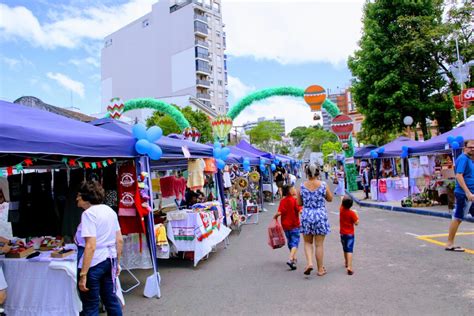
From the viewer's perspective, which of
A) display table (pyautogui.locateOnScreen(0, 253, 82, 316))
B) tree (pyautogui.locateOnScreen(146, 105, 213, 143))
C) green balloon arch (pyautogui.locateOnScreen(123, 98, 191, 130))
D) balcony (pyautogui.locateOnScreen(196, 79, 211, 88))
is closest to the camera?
display table (pyautogui.locateOnScreen(0, 253, 82, 316))

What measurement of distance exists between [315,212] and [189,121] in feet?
105

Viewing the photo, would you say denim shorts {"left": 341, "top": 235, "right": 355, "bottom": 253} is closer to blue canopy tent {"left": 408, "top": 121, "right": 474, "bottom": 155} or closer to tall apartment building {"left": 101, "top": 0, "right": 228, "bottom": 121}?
blue canopy tent {"left": 408, "top": 121, "right": 474, "bottom": 155}

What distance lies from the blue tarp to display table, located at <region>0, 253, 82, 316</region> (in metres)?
1.26

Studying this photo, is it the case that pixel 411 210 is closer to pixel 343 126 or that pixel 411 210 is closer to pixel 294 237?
pixel 294 237

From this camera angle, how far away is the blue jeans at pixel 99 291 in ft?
12.2

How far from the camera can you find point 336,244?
8.25m

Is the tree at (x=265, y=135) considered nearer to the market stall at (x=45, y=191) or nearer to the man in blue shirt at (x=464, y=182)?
the man in blue shirt at (x=464, y=182)

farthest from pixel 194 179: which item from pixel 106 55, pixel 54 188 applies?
pixel 106 55

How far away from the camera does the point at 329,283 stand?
5473mm

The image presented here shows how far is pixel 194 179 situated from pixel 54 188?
9.93 ft

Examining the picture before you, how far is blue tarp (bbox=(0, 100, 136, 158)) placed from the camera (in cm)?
377

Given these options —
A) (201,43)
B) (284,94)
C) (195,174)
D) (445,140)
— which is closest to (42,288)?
(195,174)

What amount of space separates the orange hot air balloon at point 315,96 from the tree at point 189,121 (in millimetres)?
16632

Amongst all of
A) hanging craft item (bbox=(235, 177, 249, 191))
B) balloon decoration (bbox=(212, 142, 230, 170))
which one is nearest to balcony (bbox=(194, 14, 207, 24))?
hanging craft item (bbox=(235, 177, 249, 191))
